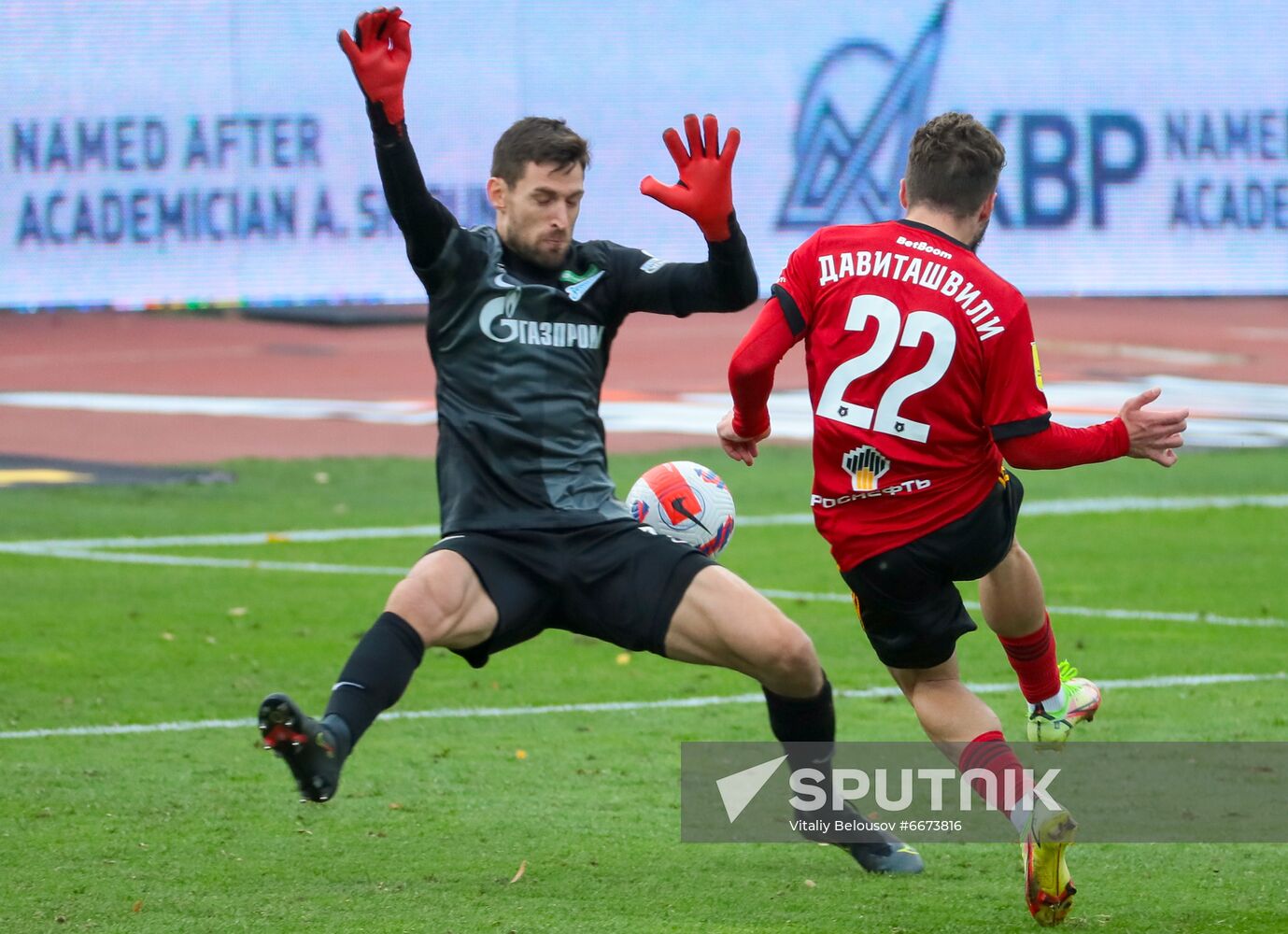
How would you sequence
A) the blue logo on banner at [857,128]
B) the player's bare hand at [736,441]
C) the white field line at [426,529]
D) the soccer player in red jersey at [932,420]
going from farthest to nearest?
the blue logo on banner at [857,128]
the white field line at [426,529]
the player's bare hand at [736,441]
the soccer player in red jersey at [932,420]

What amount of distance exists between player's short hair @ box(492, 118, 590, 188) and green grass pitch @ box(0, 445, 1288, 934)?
1994 millimetres

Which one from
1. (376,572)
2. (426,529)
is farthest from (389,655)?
(426,529)

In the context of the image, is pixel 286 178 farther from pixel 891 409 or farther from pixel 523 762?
pixel 891 409

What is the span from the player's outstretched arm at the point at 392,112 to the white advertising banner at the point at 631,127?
12.4 metres

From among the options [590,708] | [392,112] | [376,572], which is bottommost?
[376,572]

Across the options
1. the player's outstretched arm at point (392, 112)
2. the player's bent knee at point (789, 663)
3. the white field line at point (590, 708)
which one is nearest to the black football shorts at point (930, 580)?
the player's bent knee at point (789, 663)

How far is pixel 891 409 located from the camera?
5043 millimetres

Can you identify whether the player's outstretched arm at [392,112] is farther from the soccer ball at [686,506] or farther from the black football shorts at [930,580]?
the black football shorts at [930,580]

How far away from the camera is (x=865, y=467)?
512 cm

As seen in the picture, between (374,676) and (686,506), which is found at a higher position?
(686,506)

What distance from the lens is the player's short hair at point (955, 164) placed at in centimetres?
511

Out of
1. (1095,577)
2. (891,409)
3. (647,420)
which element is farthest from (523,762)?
(647,420)

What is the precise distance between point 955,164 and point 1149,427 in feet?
2.80

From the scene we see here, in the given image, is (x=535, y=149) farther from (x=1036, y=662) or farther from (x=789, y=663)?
(x=1036, y=662)
